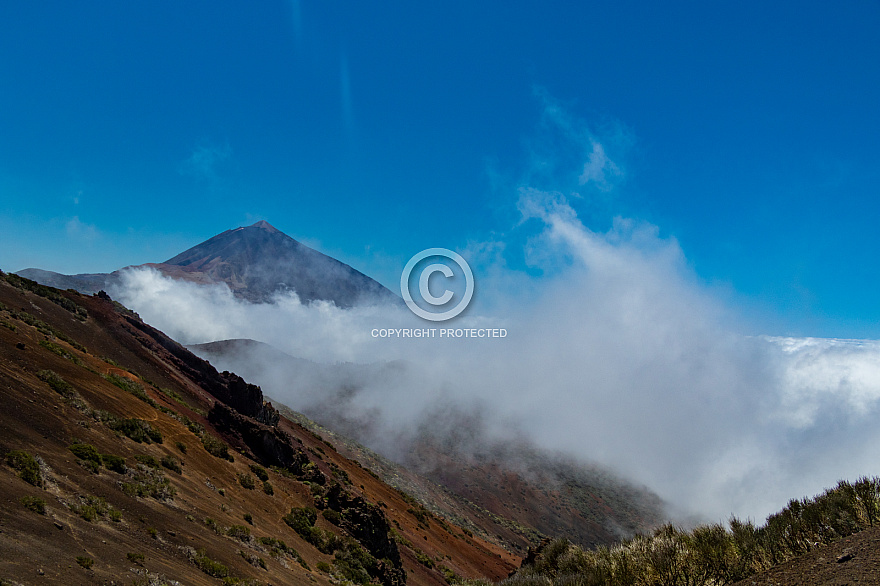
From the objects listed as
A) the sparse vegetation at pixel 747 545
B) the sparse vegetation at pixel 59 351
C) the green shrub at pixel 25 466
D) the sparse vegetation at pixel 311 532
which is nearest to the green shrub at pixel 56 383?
the sparse vegetation at pixel 59 351

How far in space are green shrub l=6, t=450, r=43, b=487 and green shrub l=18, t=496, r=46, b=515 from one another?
86 cm

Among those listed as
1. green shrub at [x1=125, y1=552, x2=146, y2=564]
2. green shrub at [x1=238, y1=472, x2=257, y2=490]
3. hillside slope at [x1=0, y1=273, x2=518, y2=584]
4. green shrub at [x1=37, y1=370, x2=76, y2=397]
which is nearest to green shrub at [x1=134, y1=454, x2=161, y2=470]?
hillside slope at [x1=0, y1=273, x2=518, y2=584]

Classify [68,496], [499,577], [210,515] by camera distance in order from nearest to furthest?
[68,496] < [210,515] < [499,577]

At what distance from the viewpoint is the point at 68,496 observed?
30.2 feet

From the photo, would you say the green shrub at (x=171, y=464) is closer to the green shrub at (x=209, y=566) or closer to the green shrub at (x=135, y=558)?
the green shrub at (x=209, y=566)

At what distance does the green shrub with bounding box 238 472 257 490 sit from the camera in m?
18.0

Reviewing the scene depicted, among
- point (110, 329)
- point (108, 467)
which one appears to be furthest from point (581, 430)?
point (108, 467)

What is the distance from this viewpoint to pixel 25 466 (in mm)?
9062

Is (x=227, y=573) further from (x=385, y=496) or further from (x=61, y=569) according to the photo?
(x=385, y=496)

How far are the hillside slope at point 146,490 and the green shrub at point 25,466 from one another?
26mm

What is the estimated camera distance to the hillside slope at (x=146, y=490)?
8.12 metres

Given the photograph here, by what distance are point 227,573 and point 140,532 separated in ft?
7.38

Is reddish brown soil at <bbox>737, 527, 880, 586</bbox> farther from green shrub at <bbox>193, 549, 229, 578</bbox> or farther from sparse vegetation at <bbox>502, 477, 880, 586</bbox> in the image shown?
green shrub at <bbox>193, 549, 229, 578</bbox>

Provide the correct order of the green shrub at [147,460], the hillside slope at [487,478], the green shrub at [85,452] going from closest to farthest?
the green shrub at [85,452] → the green shrub at [147,460] → the hillside slope at [487,478]
